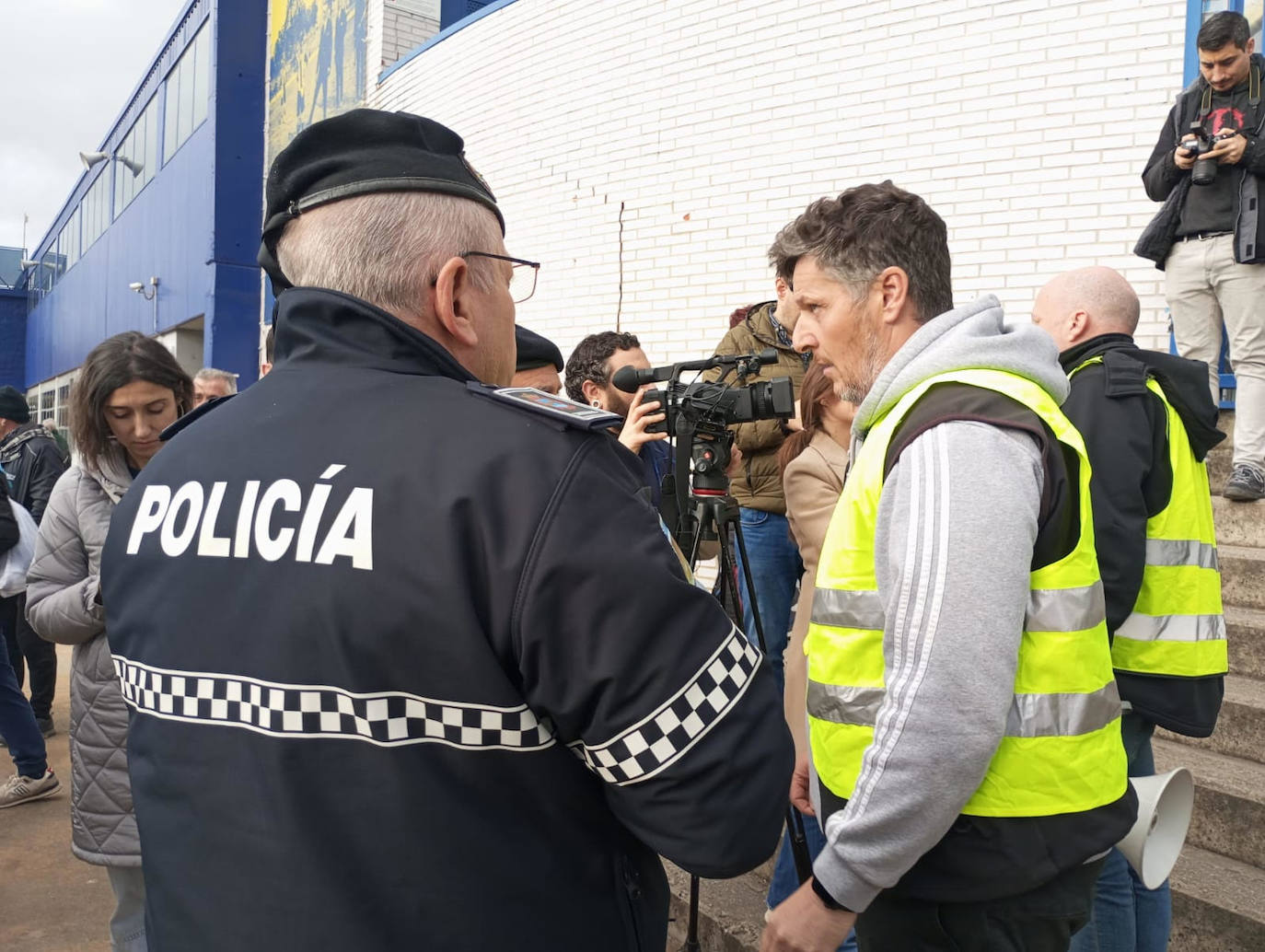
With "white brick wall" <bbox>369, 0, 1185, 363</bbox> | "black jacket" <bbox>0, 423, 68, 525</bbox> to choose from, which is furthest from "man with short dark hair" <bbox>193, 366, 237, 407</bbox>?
"white brick wall" <bbox>369, 0, 1185, 363</bbox>

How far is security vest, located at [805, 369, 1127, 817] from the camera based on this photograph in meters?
1.25

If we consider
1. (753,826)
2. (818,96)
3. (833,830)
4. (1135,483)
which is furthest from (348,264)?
(818,96)

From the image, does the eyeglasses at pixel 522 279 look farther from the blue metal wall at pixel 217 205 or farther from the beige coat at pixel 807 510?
the blue metal wall at pixel 217 205

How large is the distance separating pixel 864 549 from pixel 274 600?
81 cm

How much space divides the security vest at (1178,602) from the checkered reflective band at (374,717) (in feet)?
5.09

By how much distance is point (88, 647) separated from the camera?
2.46m

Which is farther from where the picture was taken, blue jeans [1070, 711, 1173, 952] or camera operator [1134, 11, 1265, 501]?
camera operator [1134, 11, 1265, 501]

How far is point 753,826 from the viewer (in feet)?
3.22

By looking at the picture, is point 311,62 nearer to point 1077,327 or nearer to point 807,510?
point 807,510

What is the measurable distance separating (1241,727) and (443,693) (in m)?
3.18

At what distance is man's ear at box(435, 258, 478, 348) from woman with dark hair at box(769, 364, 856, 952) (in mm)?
1278

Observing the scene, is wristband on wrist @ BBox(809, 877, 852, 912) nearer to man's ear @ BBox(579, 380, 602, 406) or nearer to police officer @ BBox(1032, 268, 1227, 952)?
police officer @ BBox(1032, 268, 1227, 952)

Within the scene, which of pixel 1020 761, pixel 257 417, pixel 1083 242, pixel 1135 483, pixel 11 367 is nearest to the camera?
pixel 257 417

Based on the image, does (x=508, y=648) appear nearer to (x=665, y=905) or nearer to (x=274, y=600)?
(x=274, y=600)
